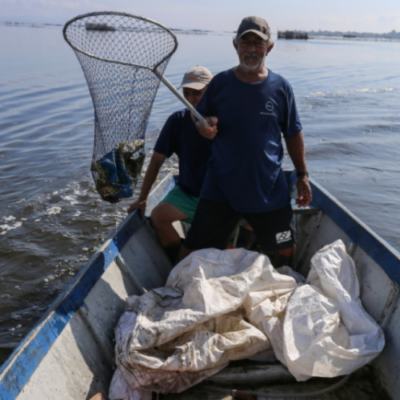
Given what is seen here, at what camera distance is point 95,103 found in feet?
12.9

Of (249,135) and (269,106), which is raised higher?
(269,106)

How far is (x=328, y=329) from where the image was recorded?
Result: 2.83m

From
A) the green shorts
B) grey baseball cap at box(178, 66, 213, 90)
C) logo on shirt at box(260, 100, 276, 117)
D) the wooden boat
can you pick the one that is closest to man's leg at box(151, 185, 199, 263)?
the green shorts

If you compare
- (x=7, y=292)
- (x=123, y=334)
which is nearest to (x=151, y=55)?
(x=123, y=334)

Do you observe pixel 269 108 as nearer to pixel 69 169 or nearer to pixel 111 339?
pixel 111 339

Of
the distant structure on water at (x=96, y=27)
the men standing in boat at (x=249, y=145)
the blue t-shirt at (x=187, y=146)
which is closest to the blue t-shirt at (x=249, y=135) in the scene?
the men standing in boat at (x=249, y=145)

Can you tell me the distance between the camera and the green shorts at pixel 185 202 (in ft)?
14.4

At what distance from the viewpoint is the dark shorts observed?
3.75 metres

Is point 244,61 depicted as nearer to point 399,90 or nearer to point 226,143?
point 226,143

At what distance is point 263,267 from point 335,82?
2333cm

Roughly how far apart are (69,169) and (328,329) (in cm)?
833

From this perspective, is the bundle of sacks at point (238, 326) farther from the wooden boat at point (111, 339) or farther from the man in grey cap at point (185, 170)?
the man in grey cap at point (185, 170)

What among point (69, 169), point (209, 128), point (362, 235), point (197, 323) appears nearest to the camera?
point (197, 323)

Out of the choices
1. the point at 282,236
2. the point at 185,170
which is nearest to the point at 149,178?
the point at 185,170
